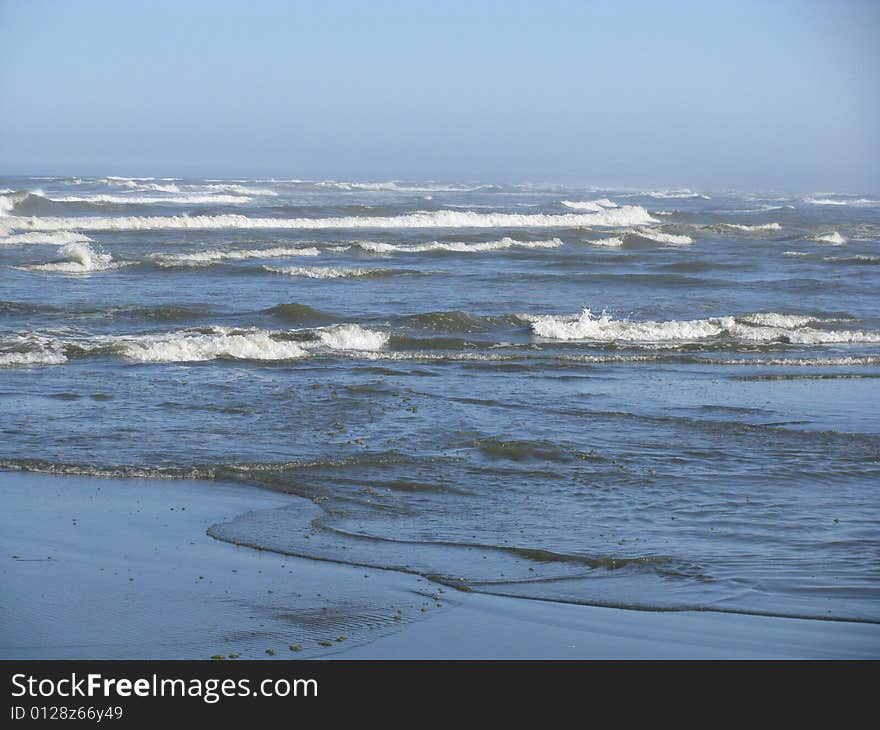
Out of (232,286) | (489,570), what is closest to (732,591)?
(489,570)

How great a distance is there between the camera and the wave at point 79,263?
2352 cm

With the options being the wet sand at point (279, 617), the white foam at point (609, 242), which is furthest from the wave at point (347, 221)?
the wet sand at point (279, 617)

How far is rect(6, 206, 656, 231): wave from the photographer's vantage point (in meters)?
35.5

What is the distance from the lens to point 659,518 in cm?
761

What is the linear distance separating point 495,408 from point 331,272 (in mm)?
13211

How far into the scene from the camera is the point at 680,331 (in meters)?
17.0

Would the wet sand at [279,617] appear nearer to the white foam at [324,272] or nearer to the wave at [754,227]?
the white foam at [324,272]

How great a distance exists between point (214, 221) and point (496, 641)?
111 ft

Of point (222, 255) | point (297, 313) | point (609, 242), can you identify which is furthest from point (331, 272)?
point (609, 242)

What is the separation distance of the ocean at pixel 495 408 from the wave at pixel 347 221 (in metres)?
8.71

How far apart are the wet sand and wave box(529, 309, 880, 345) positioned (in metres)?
10.4

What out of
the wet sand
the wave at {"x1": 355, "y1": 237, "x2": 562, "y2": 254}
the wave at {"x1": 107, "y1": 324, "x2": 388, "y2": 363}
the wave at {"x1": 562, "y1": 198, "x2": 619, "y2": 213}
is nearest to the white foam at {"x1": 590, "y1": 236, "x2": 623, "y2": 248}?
the wave at {"x1": 355, "y1": 237, "x2": 562, "y2": 254}

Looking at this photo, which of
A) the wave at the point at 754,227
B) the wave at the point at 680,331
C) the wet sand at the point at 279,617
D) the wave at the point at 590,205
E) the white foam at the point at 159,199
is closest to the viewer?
the wet sand at the point at 279,617

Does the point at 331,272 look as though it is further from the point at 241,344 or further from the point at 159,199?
the point at 159,199
